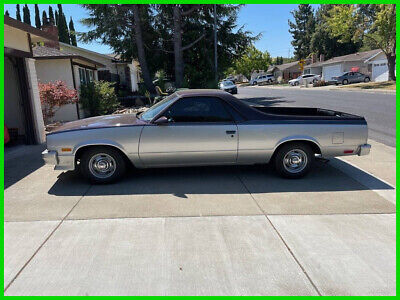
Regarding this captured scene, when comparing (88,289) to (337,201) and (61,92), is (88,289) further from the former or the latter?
(61,92)

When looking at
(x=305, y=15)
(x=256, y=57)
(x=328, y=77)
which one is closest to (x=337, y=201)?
(x=328, y=77)

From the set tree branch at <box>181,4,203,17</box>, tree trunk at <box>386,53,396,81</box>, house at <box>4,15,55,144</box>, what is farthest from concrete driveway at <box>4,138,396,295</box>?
tree trunk at <box>386,53,396,81</box>

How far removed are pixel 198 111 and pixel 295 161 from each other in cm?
192

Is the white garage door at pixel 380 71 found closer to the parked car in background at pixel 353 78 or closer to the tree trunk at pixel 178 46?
the parked car in background at pixel 353 78

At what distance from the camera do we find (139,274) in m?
3.01

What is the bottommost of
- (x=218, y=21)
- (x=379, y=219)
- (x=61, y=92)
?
(x=379, y=219)

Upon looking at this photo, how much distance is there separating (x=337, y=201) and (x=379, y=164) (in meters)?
2.58

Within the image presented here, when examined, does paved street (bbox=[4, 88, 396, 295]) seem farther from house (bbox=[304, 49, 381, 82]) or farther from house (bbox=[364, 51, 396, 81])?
house (bbox=[304, 49, 381, 82])

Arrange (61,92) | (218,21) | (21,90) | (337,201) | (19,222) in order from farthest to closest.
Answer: (218,21) < (61,92) < (21,90) < (337,201) < (19,222)

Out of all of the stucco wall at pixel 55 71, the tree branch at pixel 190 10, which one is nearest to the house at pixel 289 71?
the tree branch at pixel 190 10

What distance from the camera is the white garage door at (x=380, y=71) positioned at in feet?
133

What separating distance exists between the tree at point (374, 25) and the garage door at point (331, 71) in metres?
12.1

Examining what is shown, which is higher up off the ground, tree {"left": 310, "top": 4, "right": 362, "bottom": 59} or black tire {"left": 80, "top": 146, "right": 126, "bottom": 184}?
tree {"left": 310, "top": 4, "right": 362, "bottom": 59}

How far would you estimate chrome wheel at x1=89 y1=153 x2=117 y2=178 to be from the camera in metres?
5.39
